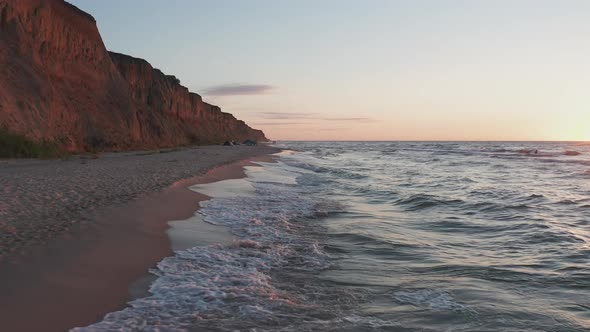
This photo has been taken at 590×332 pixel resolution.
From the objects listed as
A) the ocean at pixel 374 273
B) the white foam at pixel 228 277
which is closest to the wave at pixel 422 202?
the ocean at pixel 374 273

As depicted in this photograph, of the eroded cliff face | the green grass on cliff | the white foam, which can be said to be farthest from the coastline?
the eroded cliff face

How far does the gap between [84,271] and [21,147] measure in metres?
20.7

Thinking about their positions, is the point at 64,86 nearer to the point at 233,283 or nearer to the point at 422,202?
the point at 422,202

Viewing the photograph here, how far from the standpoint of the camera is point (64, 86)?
3512 centimetres

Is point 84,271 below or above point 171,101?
below

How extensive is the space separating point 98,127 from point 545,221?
1311 inches

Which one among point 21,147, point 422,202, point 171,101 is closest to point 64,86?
point 21,147

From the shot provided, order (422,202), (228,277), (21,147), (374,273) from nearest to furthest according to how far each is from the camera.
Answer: (228,277)
(374,273)
(422,202)
(21,147)

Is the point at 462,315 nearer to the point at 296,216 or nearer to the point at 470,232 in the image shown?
the point at 470,232

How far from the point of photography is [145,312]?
4512mm

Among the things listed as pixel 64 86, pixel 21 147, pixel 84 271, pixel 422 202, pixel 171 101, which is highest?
pixel 171 101

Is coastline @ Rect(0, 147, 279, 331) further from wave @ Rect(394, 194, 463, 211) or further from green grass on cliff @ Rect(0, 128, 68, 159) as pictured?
green grass on cliff @ Rect(0, 128, 68, 159)

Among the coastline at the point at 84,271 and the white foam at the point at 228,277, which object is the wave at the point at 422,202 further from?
the coastline at the point at 84,271

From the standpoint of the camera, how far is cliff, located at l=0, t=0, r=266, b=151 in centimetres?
2719
